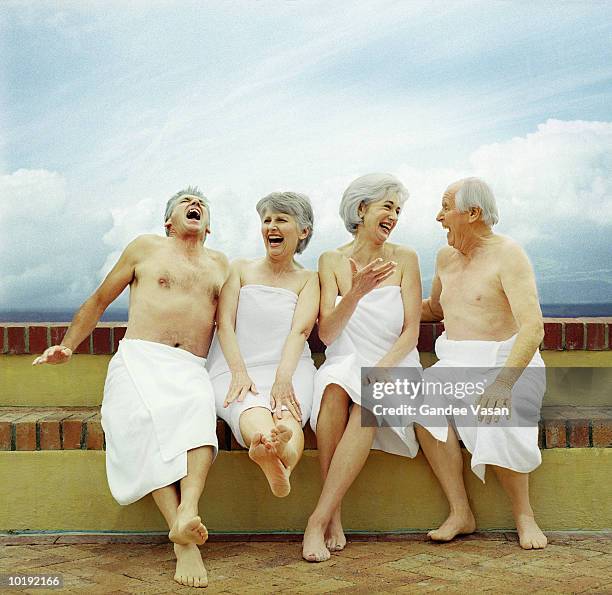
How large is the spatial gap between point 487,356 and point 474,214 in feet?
1.96

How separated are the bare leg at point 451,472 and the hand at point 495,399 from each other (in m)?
0.19

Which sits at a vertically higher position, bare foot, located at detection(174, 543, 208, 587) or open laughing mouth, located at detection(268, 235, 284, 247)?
open laughing mouth, located at detection(268, 235, 284, 247)

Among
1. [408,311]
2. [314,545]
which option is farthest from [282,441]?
[408,311]

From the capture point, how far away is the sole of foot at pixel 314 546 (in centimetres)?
288

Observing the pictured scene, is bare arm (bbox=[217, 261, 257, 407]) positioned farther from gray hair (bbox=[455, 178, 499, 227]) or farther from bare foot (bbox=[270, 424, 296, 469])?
gray hair (bbox=[455, 178, 499, 227])

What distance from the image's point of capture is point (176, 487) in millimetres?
2867

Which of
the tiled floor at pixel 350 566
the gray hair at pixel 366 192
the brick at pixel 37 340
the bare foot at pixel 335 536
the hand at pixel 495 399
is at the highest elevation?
the gray hair at pixel 366 192

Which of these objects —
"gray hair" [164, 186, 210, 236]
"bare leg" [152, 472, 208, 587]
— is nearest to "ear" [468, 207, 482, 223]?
"gray hair" [164, 186, 210, 236]

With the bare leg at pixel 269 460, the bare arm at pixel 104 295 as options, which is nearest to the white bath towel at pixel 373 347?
the bare leg at pixel 269 460

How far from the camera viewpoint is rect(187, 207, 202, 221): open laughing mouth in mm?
3418

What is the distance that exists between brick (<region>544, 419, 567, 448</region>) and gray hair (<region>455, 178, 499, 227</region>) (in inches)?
34.1

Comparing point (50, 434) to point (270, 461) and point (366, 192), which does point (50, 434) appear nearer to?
point (270, 461)

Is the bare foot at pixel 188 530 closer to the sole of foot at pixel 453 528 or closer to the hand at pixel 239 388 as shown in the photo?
the hand at pixel 239 388

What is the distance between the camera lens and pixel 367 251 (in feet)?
11.4
